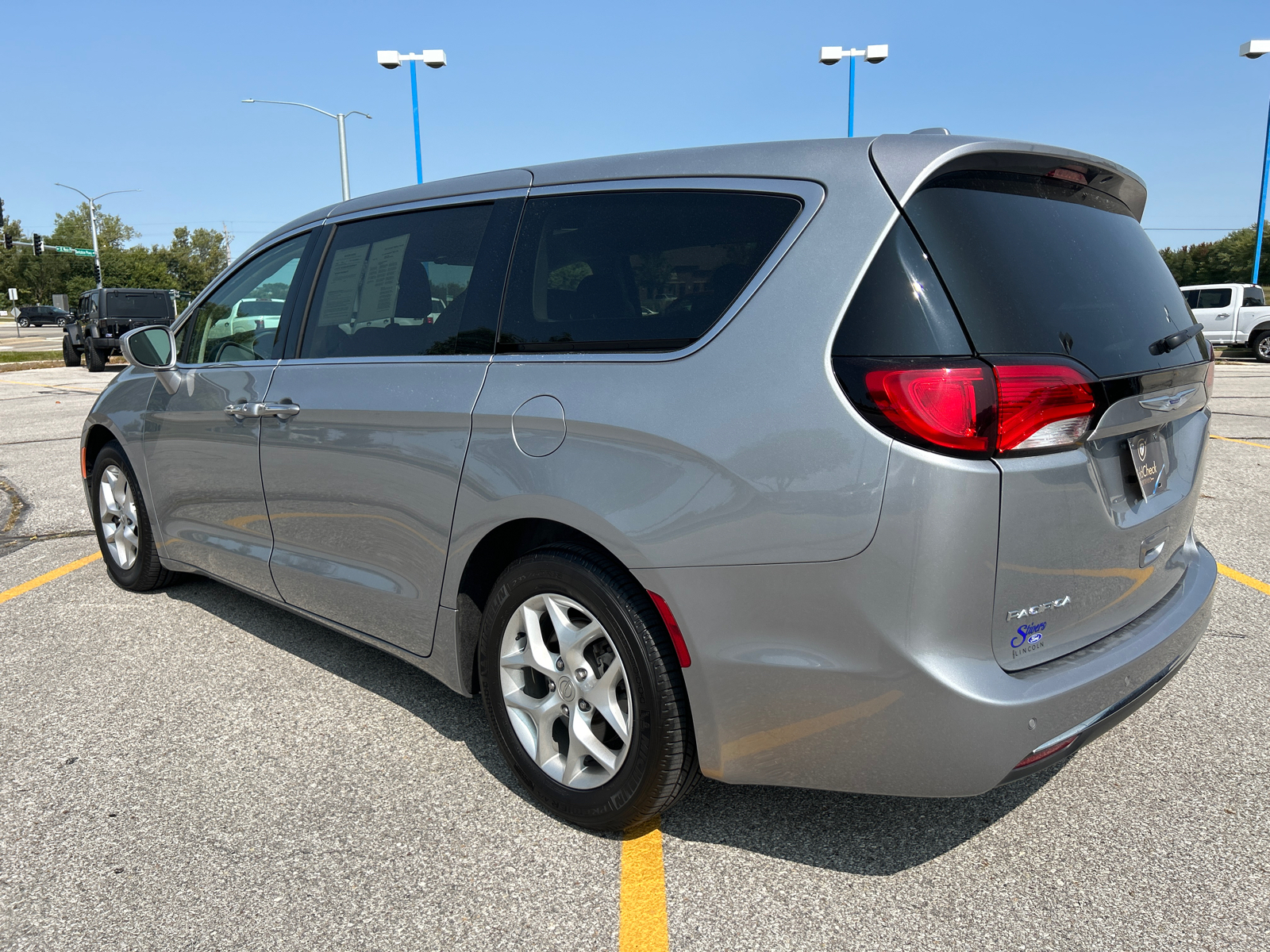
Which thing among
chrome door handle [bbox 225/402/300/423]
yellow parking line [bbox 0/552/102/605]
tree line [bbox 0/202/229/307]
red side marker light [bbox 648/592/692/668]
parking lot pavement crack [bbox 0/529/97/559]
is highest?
tree line [bbox 0/202/229/307]

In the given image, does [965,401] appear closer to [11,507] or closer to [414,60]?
[11,507]

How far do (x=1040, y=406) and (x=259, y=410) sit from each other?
9.13 feet

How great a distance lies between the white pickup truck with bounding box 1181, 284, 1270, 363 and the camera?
23.7 m

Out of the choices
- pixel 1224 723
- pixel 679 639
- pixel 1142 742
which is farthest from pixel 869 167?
pixel 1224 723

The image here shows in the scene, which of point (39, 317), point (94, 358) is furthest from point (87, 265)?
point (94, 358)

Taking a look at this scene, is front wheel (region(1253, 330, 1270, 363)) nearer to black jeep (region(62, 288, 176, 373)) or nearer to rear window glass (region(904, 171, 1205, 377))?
rear window glass (region(904, 171, 1205, 377))

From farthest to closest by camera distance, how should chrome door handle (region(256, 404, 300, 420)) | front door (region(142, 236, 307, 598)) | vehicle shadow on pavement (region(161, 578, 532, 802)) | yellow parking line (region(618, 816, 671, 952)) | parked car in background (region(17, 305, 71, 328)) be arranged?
parked car in background (region(17, 305, 71, 328)) < front door (region(142, 236, 307, 598)) < chrome door handle (region(256, 404, 300, 420)) < vehicle shadow on pavement (region(161, 578, 532, 802)) < yellow parking line (region(618, 816, 671, 952))

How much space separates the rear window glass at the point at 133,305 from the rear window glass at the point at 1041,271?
84.2 feet

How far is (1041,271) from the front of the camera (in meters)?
2.24

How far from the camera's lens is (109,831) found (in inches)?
106

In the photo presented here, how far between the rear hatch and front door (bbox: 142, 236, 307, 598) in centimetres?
263

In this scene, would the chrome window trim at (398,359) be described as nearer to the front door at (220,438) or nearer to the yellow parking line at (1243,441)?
the front door at (220,438)

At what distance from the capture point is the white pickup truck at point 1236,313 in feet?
77.6

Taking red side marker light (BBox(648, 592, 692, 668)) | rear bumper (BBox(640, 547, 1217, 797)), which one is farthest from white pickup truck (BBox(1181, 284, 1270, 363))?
red side marker light (BBox(648, 592, 692, 668))
